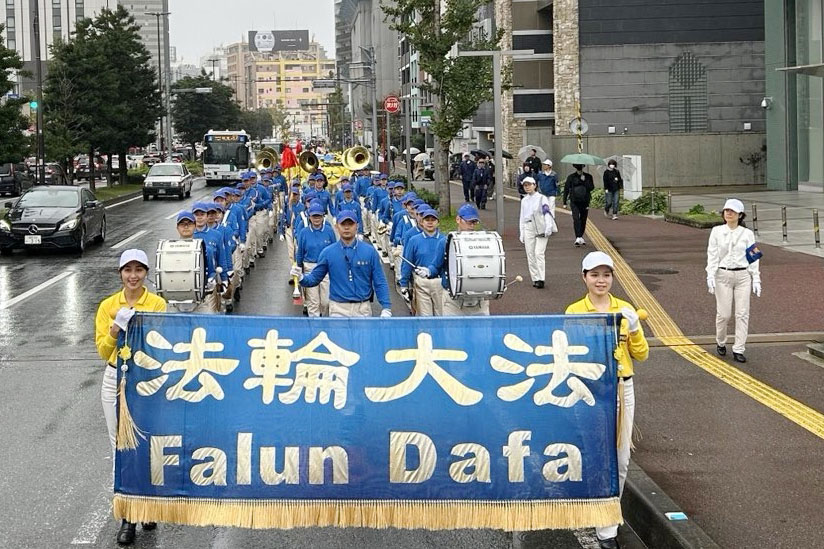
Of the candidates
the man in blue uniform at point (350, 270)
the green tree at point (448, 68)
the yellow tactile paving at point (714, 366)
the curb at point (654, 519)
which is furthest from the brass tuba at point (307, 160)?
the curb at point (654, 519)

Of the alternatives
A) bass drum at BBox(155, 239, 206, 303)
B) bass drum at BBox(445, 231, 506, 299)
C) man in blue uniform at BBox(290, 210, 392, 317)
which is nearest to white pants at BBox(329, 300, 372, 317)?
man in blue uniform at BBox(290, 210, 392, 317)

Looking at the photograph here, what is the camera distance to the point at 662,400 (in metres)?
10.9

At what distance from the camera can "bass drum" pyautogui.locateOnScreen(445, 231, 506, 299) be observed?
1168 cm

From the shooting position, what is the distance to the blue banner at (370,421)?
6836mm

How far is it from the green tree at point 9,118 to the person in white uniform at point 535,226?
2353 centimetres

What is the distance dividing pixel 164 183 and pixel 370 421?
4301 centimetres

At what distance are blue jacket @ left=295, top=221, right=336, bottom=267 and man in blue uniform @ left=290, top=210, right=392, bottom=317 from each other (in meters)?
3.22

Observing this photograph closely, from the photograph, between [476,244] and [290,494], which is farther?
[476,244]

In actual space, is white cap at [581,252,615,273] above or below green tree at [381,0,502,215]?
below

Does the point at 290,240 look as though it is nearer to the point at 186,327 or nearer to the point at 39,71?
the point at 186,327

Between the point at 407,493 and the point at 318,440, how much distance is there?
62 centimetres

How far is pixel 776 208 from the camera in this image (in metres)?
32.9

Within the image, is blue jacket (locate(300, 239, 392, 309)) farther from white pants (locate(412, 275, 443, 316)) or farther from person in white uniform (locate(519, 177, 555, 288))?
person in white uniform (locate(519, 177, 555, 288))

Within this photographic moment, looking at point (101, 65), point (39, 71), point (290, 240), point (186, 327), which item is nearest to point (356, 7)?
point (101, 65)
